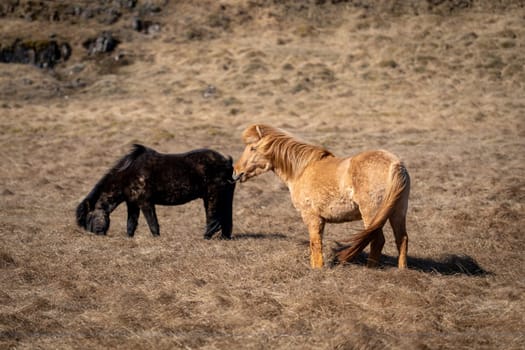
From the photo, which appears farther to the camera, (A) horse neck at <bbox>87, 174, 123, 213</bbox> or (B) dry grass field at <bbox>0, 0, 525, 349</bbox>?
(A) horse neck at <bbox>87, 174, 123, 213</bbox>

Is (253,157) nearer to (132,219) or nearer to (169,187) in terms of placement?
(169,187)

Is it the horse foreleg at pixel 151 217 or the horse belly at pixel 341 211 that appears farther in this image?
the horse foreleg at pixel 151 217

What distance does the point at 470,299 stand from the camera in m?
6.17

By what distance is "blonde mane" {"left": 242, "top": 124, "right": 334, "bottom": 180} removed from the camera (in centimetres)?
799

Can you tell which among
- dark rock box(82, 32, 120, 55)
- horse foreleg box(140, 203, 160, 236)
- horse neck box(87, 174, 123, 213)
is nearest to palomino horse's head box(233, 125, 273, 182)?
horse foreleg box(140, 203, 160, 236)

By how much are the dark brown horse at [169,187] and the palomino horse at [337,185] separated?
70.4 inches

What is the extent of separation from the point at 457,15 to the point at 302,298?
38664 mm

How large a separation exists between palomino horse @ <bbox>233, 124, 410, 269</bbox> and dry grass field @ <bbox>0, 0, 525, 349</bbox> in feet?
1.29

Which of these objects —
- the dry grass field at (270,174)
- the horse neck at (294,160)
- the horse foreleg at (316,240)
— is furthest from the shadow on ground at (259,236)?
the horse foreleg at (316,240)

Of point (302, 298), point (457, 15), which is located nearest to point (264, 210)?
point (302, 298)

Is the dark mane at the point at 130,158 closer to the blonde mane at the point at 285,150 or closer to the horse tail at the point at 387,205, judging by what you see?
the blonde mane at the point at 285,150

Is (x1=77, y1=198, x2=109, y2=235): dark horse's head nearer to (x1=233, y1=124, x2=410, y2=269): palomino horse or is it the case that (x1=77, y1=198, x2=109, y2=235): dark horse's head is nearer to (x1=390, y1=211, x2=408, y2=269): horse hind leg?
(x1=233, y1=124, x2=410, y2=269): palomino horse

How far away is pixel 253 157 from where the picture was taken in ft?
27.5

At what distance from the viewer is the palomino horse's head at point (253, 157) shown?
Result: 8.33 metres
